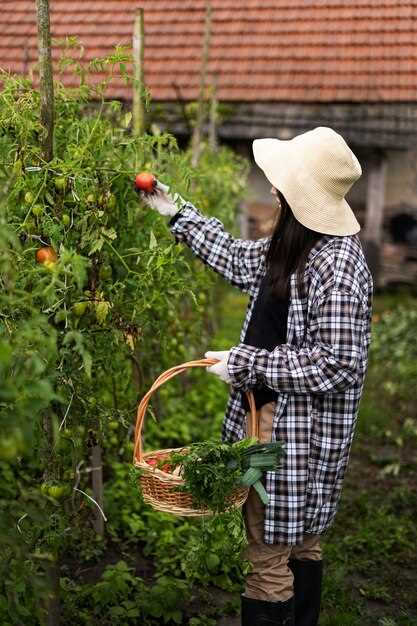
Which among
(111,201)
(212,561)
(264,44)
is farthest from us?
(264,44)

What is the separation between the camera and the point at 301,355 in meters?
2.52

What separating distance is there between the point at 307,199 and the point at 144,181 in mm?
567

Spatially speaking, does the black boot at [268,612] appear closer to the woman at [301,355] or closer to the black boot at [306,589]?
the woman at [301,355]

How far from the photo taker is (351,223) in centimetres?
265

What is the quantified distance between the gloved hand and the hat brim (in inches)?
15.4

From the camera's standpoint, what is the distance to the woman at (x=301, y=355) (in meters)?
2.51

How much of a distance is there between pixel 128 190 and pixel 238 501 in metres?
1.08

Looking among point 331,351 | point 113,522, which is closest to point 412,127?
point 113,522

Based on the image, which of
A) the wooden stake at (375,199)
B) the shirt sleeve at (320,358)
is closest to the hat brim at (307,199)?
the shirt sleeve at (320,358)

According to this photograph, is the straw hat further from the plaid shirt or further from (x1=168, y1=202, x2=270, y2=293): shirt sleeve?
(x1=168, y1=202, x2=270, y2=293): shirt sleeve

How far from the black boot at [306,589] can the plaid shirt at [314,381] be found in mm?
225

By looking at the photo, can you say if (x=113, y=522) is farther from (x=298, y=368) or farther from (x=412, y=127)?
(x=412, y=127)

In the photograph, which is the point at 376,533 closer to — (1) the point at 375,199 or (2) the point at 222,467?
(2) the point at 222,467

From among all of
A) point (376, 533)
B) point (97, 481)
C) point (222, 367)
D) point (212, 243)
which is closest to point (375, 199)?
point (376, 533)
